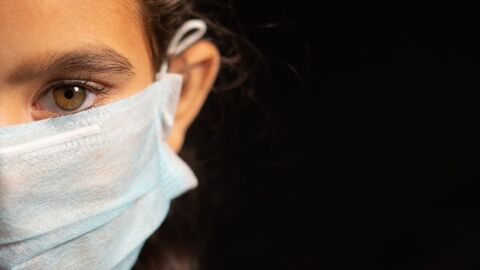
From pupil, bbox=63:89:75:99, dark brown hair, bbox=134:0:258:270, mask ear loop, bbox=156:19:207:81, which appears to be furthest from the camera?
dark brown hair, bbox=134:0:258:270

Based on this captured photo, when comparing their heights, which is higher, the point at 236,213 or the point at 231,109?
the point at 231,109

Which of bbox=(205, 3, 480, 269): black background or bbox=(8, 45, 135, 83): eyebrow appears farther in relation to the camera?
bbox=(205, 3, 480, 269): black background

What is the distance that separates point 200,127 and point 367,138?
0.38 metres

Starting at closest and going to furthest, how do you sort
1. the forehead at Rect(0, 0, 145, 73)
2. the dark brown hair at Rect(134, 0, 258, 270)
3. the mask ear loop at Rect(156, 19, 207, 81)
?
the forehead at Rect(0, 0, 145, 73) → the mask ear loop at Rect(156, 19, 207, 81) → the dark brown hair at Rect(134, 0, 258, 270)

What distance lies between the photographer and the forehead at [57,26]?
781 mm

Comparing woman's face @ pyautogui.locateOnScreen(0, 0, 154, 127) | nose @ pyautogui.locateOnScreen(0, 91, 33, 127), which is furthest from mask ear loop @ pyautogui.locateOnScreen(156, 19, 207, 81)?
nose @ pyautogui.locateOnScreen(0, 91, 33, 127)

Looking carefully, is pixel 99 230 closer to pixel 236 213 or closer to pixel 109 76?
pixel 109 76

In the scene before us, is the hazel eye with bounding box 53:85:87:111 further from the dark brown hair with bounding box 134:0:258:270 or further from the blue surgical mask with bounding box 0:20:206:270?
the dark brown hair with bounding box 134:0:258:270

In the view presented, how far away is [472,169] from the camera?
A: 4.19 feet

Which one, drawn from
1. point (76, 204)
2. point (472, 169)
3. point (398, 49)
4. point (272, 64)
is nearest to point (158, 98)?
point (76, 204)

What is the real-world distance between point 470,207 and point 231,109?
54 centimetres

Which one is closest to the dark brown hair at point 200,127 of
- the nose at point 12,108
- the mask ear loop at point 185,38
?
the mask ear loop at point 185,38

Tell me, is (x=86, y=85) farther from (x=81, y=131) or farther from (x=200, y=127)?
(x=200, y=127)

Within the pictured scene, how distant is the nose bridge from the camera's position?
0.81 m
